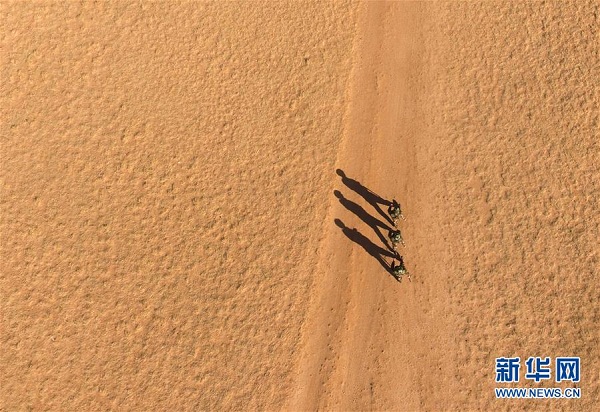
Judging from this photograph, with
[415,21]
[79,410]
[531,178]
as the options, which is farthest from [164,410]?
[415,21]

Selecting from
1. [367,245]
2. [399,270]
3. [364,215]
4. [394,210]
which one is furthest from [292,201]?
[399,270]

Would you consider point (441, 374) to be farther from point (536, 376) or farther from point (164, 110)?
→ point (164, 110)

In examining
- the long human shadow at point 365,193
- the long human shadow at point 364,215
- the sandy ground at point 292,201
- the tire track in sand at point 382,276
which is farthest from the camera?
the long human shadow at point 365,193

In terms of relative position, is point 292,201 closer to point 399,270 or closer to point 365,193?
point 365,193

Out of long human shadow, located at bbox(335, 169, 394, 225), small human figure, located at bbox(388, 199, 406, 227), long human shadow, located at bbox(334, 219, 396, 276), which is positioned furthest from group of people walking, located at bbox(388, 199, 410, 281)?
long human shadow, located at bbox(335, 169, 394, 225)

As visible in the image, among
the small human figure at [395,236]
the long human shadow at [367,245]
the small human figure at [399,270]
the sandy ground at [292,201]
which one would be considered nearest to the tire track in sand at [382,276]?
the sandy ground at [292,201]

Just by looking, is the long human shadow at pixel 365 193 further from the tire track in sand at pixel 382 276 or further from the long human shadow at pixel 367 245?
the long human shadow at pixel 367 245
